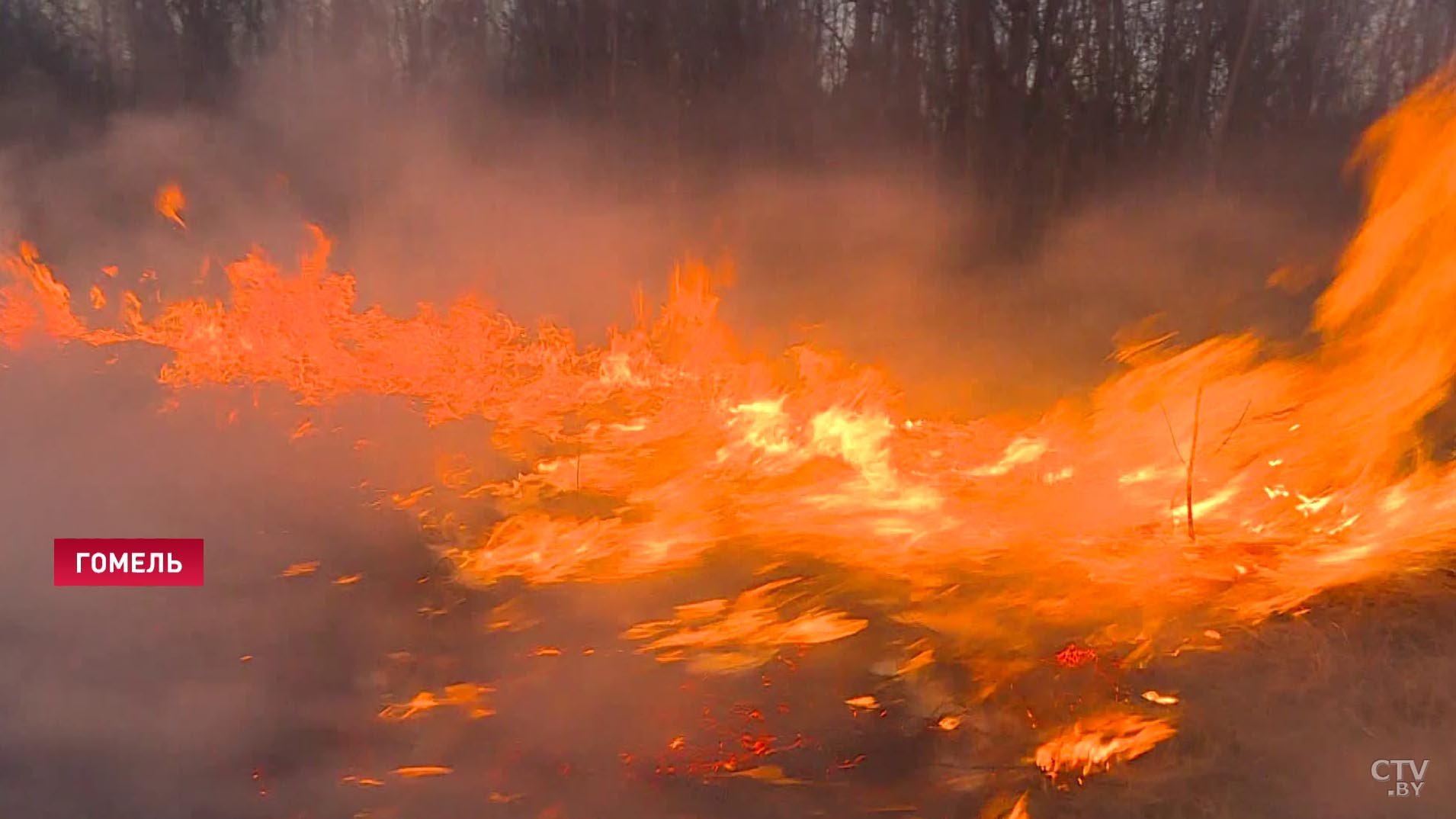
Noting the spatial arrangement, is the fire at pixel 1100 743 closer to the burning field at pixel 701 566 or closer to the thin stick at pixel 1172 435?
the burning field at pixel 701 566

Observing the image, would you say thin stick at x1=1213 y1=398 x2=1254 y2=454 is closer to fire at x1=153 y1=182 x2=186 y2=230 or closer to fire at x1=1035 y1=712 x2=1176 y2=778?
fire at x1=1035 y1=712 x2=1176 y2=778

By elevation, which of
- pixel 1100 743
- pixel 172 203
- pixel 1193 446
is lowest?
pixel 1100 743

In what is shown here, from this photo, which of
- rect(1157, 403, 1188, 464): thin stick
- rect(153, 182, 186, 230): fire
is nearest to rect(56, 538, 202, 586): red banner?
rect(153, 182, 186, 230): fire

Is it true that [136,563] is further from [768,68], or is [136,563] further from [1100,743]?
[1100,743]

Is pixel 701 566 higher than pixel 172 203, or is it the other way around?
pixel 172 203

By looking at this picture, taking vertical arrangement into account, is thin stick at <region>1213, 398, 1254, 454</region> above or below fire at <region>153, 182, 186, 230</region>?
below

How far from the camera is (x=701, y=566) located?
59.0 inches

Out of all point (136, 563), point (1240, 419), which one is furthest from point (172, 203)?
point (1240, 419)

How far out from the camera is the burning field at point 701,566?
4.79 feet

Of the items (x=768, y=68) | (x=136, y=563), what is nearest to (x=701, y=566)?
(x=768, y=68)

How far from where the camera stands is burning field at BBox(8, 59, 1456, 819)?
4.79ft

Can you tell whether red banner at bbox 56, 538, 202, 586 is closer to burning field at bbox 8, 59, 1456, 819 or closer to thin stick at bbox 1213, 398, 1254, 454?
burning field at bbox 8, 59, 1456, 819

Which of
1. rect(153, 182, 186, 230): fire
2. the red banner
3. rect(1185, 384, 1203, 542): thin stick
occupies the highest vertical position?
rect(153, 182, 186, 230): fire

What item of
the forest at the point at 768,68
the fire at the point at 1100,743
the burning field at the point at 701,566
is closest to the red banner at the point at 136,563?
the burning field at the point at 701,566
